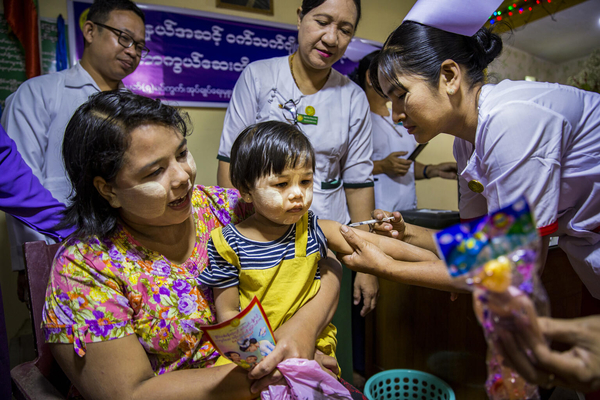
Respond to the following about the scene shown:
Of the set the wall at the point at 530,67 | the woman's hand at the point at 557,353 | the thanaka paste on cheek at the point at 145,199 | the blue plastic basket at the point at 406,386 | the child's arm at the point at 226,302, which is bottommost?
the blue plastic basket at the point at 406,386

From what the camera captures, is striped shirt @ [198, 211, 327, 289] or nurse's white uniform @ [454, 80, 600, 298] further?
striped shirt @ [198, 211, 327, 289]

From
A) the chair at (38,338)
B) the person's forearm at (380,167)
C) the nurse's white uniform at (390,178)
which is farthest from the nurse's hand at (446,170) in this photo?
the chair at (38,338)

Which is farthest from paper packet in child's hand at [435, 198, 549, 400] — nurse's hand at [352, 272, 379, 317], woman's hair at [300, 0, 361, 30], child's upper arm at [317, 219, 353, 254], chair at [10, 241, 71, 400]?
woman's hair at [300, 0, 361, 30]

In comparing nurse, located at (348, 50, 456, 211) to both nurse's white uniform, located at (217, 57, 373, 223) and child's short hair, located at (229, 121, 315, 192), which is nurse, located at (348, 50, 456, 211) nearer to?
nurse's white uniform, located at (217, 57, 373, 223)

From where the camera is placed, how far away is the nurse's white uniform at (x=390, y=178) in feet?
9.18

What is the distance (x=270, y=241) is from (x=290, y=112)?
99 cm

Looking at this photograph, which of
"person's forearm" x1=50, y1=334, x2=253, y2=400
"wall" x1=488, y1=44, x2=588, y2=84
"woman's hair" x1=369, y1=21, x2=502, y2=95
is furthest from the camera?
"wall" x1=488, y1=44, x2=588, y2=84

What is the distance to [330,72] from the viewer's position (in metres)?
2.22

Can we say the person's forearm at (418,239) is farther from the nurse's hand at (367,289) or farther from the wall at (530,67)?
the wall at (530,67)

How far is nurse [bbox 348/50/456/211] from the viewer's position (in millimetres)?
2742

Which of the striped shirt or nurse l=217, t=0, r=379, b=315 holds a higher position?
nurse l=217, t=0, r=379, b=315

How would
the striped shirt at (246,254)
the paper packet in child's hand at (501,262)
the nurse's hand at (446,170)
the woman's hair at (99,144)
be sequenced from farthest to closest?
the nurse's hand at (446,170) < the striped shirt at (246,254) < the woman's hair at (99,144) < the paper packet in child's hand at (501,262)

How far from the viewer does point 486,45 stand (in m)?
1.39

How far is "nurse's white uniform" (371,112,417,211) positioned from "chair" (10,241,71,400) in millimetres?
2114
